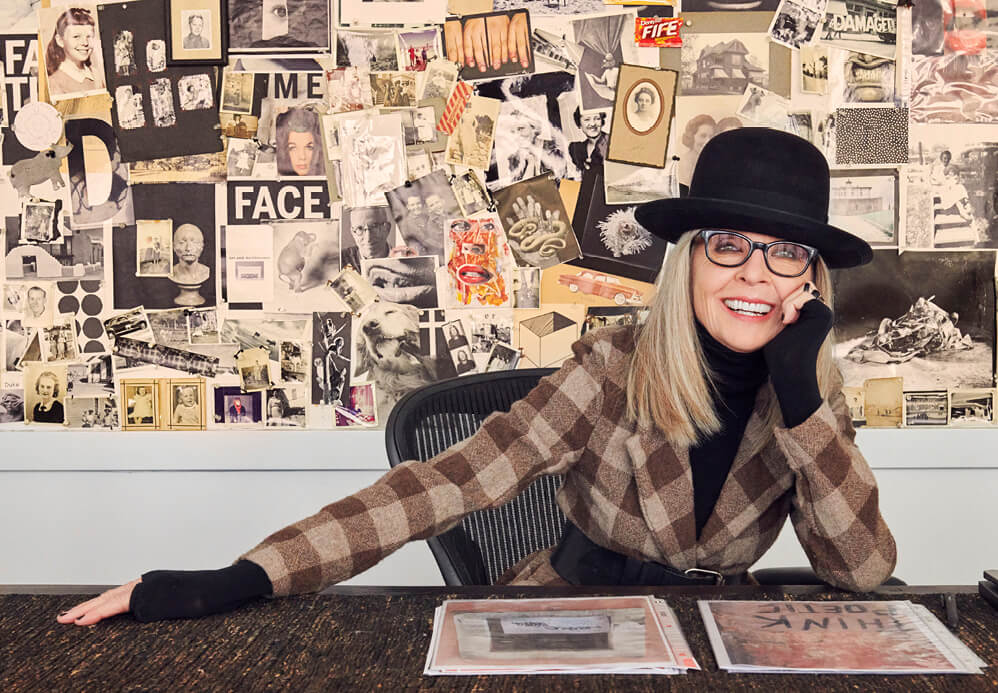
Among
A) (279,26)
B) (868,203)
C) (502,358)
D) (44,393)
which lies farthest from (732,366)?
(44,393)

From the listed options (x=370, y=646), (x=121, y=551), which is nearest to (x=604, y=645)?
(x=370, y=646)

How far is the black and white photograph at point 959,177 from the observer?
1.97 m

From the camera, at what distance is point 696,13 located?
6.43 ft

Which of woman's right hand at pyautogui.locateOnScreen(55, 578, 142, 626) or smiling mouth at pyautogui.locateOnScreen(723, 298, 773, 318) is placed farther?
smiling mouth at pyautogui.locateOnScreen(723, 298, 773, 318)

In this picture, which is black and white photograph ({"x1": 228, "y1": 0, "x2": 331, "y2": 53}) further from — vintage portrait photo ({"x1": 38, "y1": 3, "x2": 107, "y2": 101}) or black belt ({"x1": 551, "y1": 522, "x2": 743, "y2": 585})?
black belt ({"x1": 551, "y1": 522, "x2": 743, "y2": 585})

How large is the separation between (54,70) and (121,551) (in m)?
1.13

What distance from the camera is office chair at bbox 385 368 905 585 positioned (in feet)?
4.66

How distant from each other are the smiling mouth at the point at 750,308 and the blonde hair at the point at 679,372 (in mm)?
73

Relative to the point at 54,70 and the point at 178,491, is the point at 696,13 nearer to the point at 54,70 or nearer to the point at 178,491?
the point at 54,70

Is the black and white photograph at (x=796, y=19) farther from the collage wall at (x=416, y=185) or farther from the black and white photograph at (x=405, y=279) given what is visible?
the black and white photograph at (x=405, y=279)

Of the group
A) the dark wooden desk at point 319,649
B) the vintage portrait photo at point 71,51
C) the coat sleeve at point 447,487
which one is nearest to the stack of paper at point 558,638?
the dark wooden desk at point 319,649

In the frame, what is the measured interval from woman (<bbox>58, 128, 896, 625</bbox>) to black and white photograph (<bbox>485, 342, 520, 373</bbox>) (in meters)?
0.59

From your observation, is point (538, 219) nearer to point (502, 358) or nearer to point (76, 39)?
point (502, 358)

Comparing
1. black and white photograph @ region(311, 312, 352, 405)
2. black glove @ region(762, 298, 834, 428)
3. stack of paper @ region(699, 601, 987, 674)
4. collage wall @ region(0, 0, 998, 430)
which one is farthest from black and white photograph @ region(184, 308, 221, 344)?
stack of paper @ region(699, 601, 987, 674)
